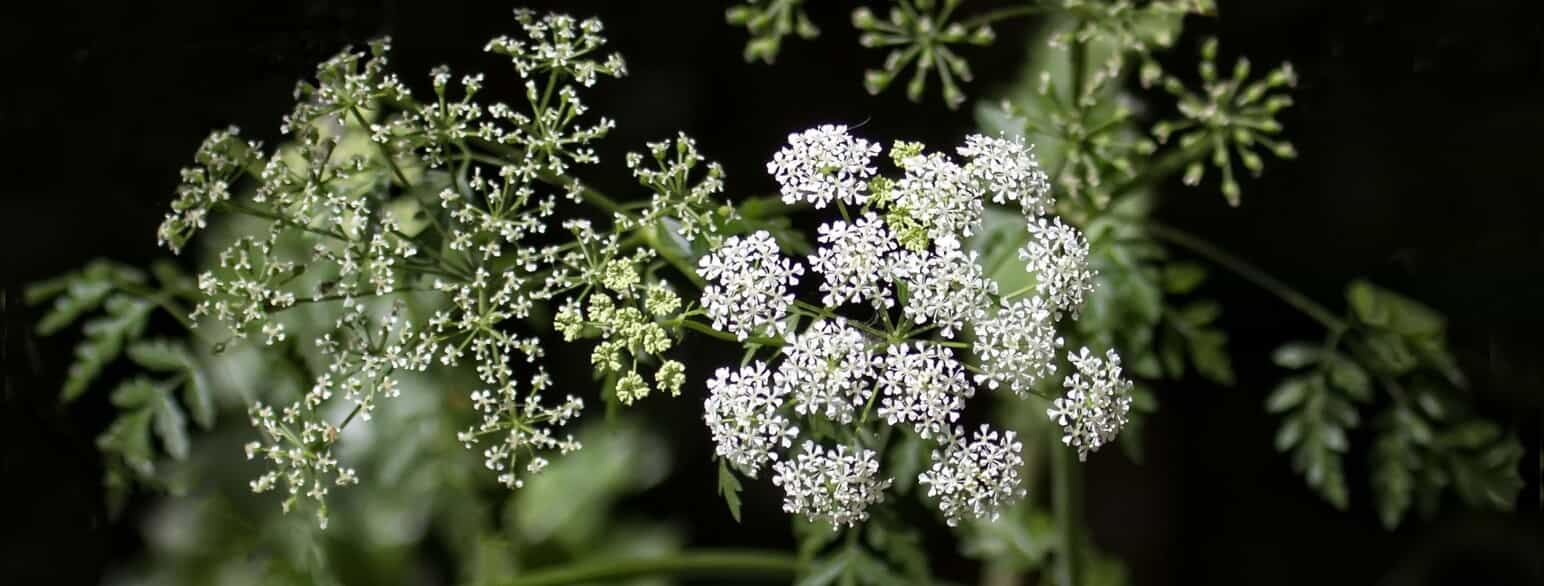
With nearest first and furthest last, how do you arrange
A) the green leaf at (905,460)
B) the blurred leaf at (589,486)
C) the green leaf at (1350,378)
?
the green leaf at (905,460), the green leaf at (1350,378), the blurred leaf at (589,486)

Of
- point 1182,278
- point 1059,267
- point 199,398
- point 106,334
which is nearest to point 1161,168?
point 1182,278

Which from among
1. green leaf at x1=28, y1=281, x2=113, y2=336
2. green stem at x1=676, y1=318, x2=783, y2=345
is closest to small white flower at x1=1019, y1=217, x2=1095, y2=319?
green stem at x1=676, y1=318, x2=783, y2=345

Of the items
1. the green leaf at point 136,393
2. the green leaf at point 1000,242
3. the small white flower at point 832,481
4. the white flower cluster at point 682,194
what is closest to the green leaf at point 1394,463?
the green leaf at point 1000,242

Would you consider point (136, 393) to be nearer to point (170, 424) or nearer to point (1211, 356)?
point (170, 424)

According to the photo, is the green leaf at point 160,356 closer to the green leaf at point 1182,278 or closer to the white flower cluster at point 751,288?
the white flower cluster at point 751,288

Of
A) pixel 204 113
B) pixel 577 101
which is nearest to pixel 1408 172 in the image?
pixel 577 101

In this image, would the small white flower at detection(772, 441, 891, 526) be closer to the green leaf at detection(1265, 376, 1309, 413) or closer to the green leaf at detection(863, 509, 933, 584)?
the green leaf at detection(863, 509, 933, 584)
